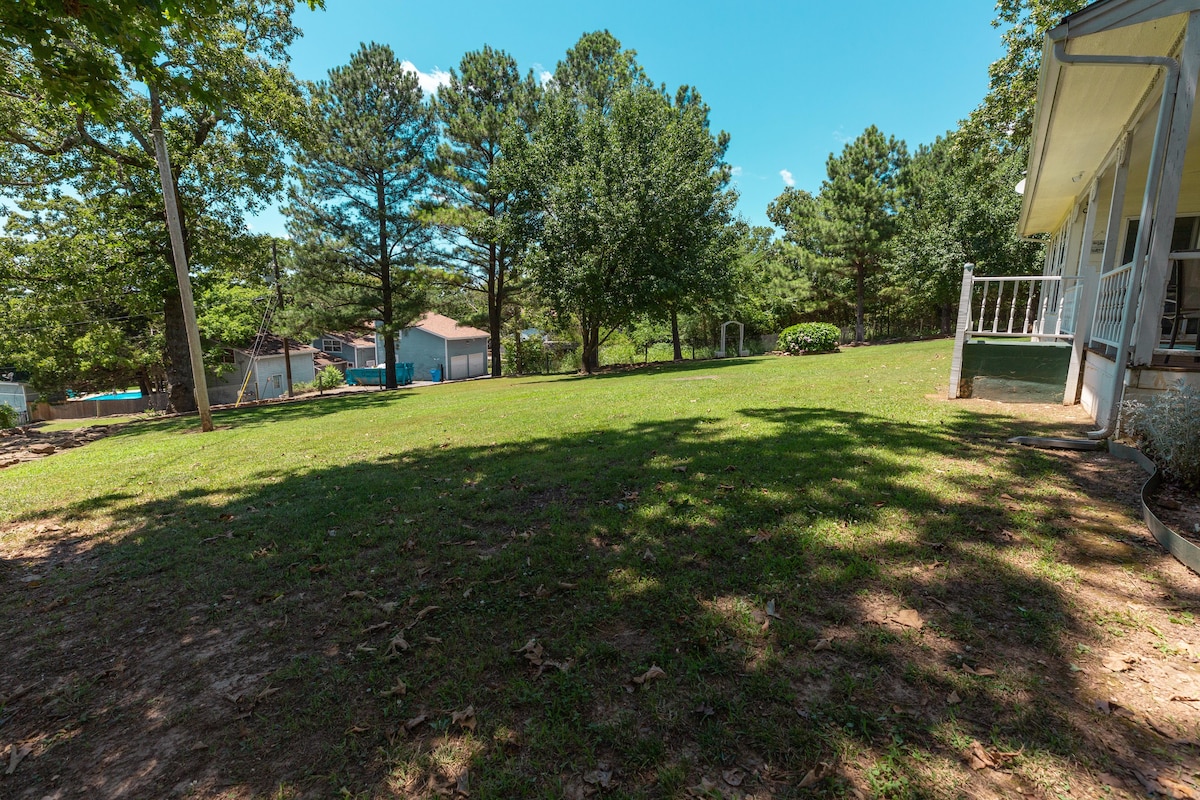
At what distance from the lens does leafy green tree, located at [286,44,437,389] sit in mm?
21016

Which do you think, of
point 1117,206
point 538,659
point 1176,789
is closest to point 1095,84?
point 1117,206

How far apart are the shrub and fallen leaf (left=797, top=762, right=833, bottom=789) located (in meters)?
3.91

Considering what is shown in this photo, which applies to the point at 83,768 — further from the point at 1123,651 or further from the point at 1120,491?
the point at 1120,491

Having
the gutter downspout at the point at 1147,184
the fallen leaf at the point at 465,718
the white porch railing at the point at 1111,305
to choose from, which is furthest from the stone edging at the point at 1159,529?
the fallen leaf at the point at 465,718

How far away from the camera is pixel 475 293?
2723cm

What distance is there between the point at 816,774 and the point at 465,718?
1301 mm

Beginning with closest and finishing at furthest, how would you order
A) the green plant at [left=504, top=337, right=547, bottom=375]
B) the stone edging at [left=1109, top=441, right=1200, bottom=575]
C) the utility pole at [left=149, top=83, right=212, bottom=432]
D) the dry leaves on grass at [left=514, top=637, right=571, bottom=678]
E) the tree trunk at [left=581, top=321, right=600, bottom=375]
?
the dry leaves on grass at [left=514, top=637, right=571, bottom=678], the stone edging at [left=1109, top=441, right=1200, bottom=575], the utility pole at [left=149, top=83, right=212, bottom=432], the tree trunk at [left=581, top=321, right=600, bottom=375], the green plant at [left=504, top=337, right=547, bottom=375]

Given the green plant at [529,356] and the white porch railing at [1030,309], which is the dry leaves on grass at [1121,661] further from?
the green plant at [529,356]

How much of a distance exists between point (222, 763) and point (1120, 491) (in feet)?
18.0

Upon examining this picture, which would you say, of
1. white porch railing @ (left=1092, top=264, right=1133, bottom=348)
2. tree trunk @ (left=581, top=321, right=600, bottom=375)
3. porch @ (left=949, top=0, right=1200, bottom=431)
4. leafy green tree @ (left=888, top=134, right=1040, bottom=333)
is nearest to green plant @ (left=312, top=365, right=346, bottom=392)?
tree trunk @ (left=581, top=321, right=600, bottom=375)

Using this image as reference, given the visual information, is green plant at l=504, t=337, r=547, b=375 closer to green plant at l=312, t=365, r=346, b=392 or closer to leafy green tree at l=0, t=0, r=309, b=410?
green plant at l=312, t=365, r=346, b=392

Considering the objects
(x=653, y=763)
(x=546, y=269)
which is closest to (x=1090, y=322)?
(x=653, y=763)

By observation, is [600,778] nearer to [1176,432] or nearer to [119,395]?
[1176,432]

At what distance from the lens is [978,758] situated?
1.71 meters
